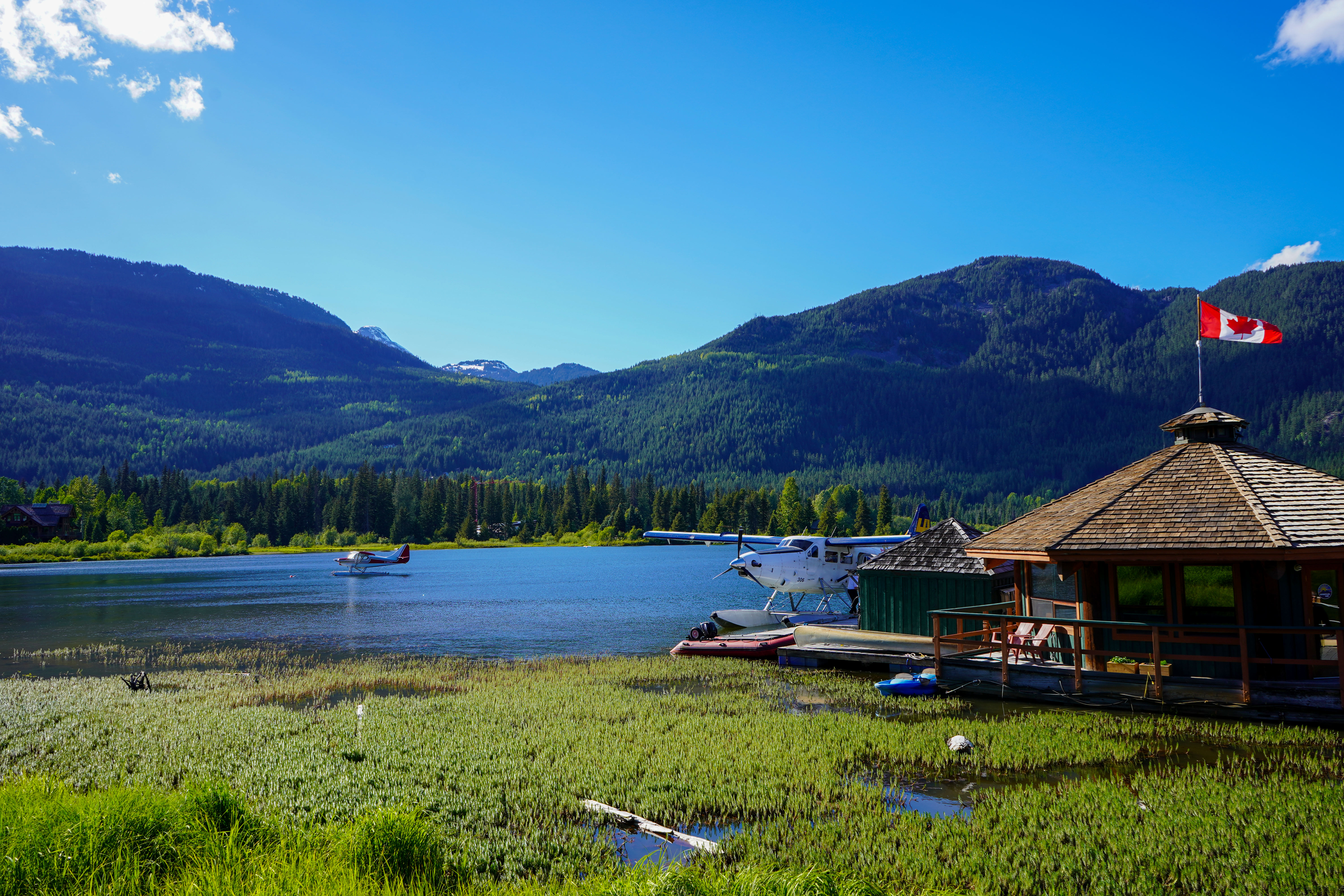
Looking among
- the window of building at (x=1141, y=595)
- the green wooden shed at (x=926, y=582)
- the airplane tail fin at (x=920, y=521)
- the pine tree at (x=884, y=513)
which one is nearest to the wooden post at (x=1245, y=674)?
the window of building at (x=1141, y=595)

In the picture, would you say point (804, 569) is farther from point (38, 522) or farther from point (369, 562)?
point (38, 522)

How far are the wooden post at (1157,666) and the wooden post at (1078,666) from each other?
Answer: 1.13 metres

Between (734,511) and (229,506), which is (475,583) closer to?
(734,511)

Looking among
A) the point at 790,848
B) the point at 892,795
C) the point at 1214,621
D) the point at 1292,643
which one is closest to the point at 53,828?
the point at 790,848

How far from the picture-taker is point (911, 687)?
15.8 meters

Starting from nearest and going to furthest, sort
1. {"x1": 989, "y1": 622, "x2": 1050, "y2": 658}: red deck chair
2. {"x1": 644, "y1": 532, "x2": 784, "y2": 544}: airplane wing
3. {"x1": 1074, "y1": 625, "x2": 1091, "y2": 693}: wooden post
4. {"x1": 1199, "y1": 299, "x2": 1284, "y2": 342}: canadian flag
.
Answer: {"x1": 1074, "y1": 625, "x2": 1091, "y2": 693}: wooden post → {"x1": 1199, "y1": 299, "x2": 1284, "y2": 342}: canadian flag → {"x1": 989, "y1": 622, "x2": 1050, "y2": 658}: red deck chair → {"x1": 644, "y1": 532, "x2": 784, "y2": 544}: airplane wing

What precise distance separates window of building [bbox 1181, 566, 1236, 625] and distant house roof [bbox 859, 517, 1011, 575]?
5.85 metres

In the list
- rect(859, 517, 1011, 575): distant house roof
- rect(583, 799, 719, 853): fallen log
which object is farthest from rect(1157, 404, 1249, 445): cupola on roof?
rect(583, 799, 719, 853): fallen log

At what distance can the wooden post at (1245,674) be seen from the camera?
12664mm

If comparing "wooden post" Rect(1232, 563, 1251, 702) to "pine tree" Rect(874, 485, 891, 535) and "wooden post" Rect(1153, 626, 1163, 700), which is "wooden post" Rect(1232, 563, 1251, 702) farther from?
"pine tree" Rect(874, 485, 891, 535)

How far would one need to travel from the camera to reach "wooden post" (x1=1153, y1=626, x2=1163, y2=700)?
1318 centimetres

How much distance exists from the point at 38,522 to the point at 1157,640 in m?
132

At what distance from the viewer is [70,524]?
112250 mm

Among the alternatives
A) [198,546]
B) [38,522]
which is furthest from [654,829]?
[38,522]
